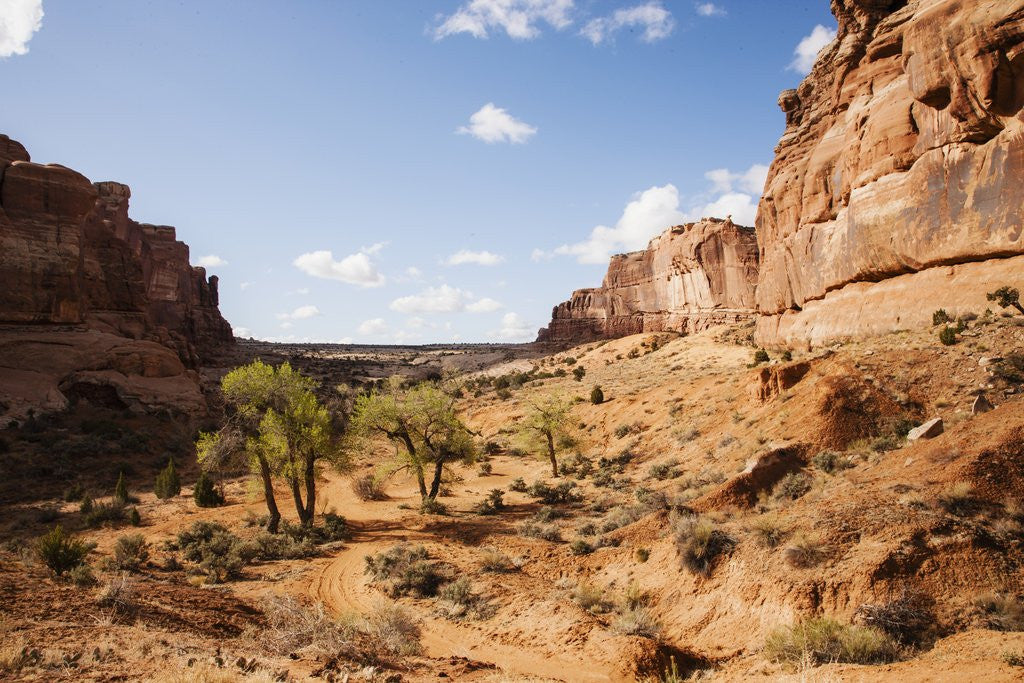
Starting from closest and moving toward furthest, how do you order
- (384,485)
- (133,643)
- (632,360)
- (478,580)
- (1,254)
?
(133,643)
(478,580)
(384,485)
(1,254)
(632,360)

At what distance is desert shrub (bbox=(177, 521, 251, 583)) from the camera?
47.5ft

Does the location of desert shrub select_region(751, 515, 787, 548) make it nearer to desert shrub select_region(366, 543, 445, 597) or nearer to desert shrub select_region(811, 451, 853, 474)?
desert shrub select_region(811, 451, 853, 474)

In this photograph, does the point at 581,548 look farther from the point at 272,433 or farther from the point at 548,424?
the point at 548,424

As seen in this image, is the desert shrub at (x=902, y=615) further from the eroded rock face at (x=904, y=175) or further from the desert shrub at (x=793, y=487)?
the eroded rock face at (x=904, y=175)

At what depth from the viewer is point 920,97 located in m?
24.4

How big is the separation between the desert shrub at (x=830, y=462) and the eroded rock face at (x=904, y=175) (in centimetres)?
1124

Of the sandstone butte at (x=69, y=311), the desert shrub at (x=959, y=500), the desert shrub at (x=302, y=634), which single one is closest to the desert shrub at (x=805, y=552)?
the desert shrub at (x=959, y=500)

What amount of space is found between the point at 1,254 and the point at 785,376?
161 ft

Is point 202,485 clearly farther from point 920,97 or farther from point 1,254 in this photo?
point 920,97

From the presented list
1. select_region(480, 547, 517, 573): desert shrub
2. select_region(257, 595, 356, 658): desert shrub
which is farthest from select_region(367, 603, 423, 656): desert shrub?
select_region(480, 547, 517, 573): desert shrub

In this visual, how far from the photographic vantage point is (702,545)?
12.0 metres

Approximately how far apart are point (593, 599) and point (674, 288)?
214 feet

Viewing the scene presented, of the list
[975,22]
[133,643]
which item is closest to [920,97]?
[975,22]

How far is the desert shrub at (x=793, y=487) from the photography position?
14.4 m
